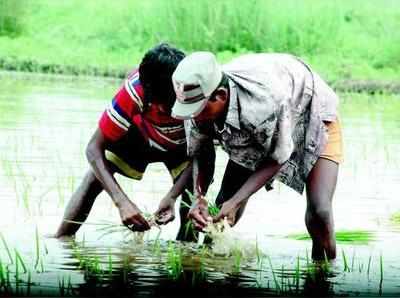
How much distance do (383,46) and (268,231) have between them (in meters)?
11.5

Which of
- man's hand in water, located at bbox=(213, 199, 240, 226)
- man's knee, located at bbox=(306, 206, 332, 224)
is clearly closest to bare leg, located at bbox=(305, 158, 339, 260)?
man's knee, located at bbox=(306, 206, 332, 224)

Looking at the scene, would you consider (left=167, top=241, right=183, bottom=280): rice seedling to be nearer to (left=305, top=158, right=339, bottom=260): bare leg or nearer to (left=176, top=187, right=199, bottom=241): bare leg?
(left=176, top=187, right=199, bottom=241): bare leg


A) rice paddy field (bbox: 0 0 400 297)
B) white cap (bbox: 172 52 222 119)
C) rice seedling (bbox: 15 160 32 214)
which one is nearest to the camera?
white cap (bbox: 172 52 222 119)

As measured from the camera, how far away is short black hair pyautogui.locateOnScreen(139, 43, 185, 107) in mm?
5176

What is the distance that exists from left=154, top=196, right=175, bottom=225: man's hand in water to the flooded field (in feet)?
0.56

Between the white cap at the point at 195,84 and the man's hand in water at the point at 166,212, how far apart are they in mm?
832

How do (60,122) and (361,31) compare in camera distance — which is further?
(361,31)

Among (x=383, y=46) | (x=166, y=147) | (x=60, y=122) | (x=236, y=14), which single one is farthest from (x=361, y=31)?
(x=166, y=147)

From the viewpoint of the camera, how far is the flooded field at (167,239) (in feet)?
17.1

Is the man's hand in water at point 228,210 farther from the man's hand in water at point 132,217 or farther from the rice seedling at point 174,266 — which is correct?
the man's hand in water at point 132,217

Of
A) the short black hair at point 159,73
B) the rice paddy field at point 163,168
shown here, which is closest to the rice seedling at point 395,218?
the rice paddy field at point 163,168

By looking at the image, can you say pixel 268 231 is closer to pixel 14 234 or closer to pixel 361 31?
pixel 14 234

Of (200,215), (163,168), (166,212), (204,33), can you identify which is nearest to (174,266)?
(200,215)

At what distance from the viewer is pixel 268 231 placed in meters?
A: 6.70
